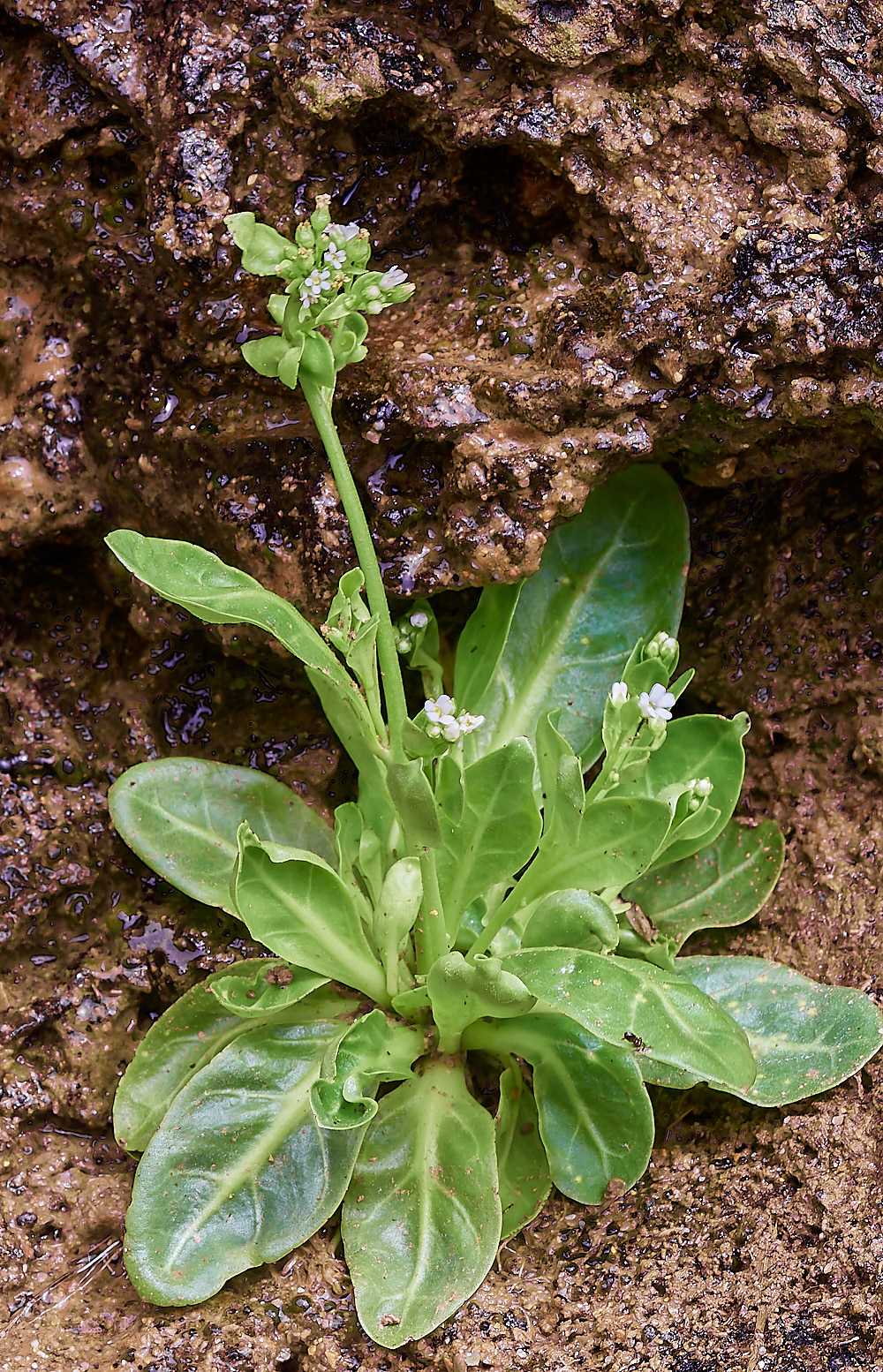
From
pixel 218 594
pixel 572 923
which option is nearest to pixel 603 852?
pixel 572 923

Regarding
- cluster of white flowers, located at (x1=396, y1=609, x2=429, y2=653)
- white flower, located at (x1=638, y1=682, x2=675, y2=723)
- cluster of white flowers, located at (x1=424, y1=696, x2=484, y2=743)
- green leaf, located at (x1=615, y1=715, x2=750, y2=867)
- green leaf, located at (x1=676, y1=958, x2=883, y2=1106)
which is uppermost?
cluster of white flowers, located at (x1=424, y1=696, x2=484, y2=743)

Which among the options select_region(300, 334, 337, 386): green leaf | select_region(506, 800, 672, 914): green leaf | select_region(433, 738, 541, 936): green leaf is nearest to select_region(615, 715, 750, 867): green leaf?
select_region(506, 800, 672, 914): green leaf

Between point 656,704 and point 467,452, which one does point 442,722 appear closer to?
point 656,704

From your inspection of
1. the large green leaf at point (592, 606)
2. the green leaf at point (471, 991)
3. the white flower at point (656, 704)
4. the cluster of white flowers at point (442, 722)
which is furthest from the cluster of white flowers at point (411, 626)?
the green leaf at point (471, 991)

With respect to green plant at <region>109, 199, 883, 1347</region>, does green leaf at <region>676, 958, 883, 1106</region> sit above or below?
below

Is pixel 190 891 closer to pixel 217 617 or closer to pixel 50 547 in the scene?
pixel 217 617

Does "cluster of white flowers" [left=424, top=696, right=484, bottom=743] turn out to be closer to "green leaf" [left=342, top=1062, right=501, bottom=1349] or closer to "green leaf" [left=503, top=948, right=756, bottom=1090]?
"green leaf" [left=503, top=948, right=756, bottom=1090]

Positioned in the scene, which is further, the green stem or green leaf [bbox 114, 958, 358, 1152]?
green leaf [bbox 114, 958, 358, 1152]
